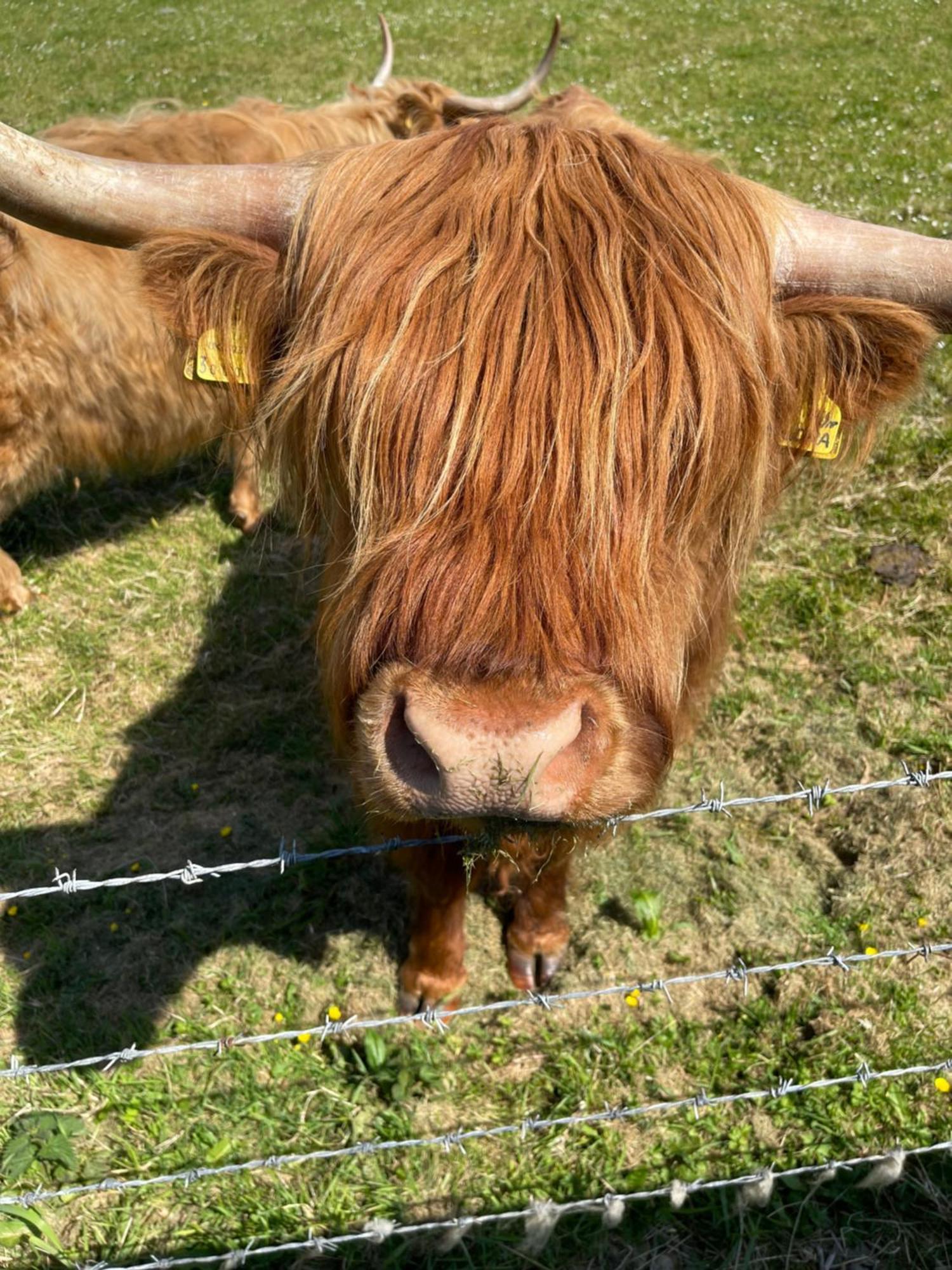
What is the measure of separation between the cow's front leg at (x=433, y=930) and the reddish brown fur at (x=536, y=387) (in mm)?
873

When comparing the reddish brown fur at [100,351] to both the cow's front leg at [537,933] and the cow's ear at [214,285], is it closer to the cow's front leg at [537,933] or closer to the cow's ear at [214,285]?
the cow's ear at [214,285]

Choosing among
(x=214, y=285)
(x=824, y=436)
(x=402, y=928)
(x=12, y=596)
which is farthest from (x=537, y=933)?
(x=12, y=596)

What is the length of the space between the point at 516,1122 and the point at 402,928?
67 cm

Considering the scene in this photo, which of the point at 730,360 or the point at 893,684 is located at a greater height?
the point at 730,360

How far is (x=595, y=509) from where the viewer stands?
5.10 feet

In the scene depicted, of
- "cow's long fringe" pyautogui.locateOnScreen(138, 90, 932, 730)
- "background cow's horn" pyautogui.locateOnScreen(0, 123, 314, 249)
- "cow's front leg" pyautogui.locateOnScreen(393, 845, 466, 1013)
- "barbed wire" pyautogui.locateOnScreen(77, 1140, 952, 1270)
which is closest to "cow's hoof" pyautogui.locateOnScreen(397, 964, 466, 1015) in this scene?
"cow's front leg" pyautogui.locateOnScreen(393, 845, 466, 1013)

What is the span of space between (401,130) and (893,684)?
366 centimetres

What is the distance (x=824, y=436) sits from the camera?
1936 millimetres

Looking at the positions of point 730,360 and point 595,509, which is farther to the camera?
point 730,360

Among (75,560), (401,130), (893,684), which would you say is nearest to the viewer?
(893,684)

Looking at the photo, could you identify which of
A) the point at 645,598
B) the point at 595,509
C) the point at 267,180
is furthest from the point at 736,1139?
the point at 267,180

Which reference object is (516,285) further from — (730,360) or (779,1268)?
(779,1268)

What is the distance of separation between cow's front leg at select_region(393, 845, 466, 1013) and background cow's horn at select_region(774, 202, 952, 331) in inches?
63.1

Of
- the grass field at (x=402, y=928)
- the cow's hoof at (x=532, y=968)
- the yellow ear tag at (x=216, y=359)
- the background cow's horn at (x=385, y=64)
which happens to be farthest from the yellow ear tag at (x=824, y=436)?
the background cow's horn at (x=385, y=64)
